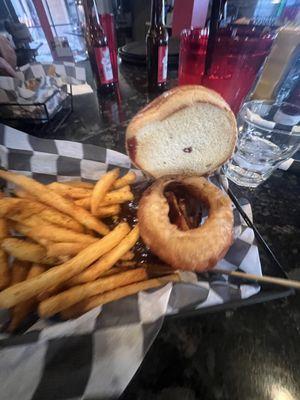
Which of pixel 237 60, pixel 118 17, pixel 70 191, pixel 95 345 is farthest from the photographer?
pixel 118 17

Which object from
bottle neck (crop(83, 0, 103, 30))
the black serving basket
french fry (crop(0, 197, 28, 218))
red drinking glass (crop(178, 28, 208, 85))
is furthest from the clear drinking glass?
bottle neck (crop(83, 0, 103, 30))

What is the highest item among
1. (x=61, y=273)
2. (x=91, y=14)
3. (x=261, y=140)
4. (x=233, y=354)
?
(x=91, y=14)

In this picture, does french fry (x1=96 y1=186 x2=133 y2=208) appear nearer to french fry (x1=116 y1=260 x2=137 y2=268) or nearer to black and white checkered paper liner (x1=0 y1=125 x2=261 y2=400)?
french fry (x1=116 y1=260 x2=137 y2=268)

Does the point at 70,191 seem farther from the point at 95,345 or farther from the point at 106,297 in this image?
the point at 95,345

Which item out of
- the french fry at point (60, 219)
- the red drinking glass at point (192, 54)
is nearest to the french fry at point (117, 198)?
the french fry at point (60, 219)

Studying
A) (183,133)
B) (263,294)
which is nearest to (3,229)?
(183,133)

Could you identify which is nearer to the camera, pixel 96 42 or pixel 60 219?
pixel 60 219

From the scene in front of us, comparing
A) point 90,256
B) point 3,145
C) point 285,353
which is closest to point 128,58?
point 3,145
